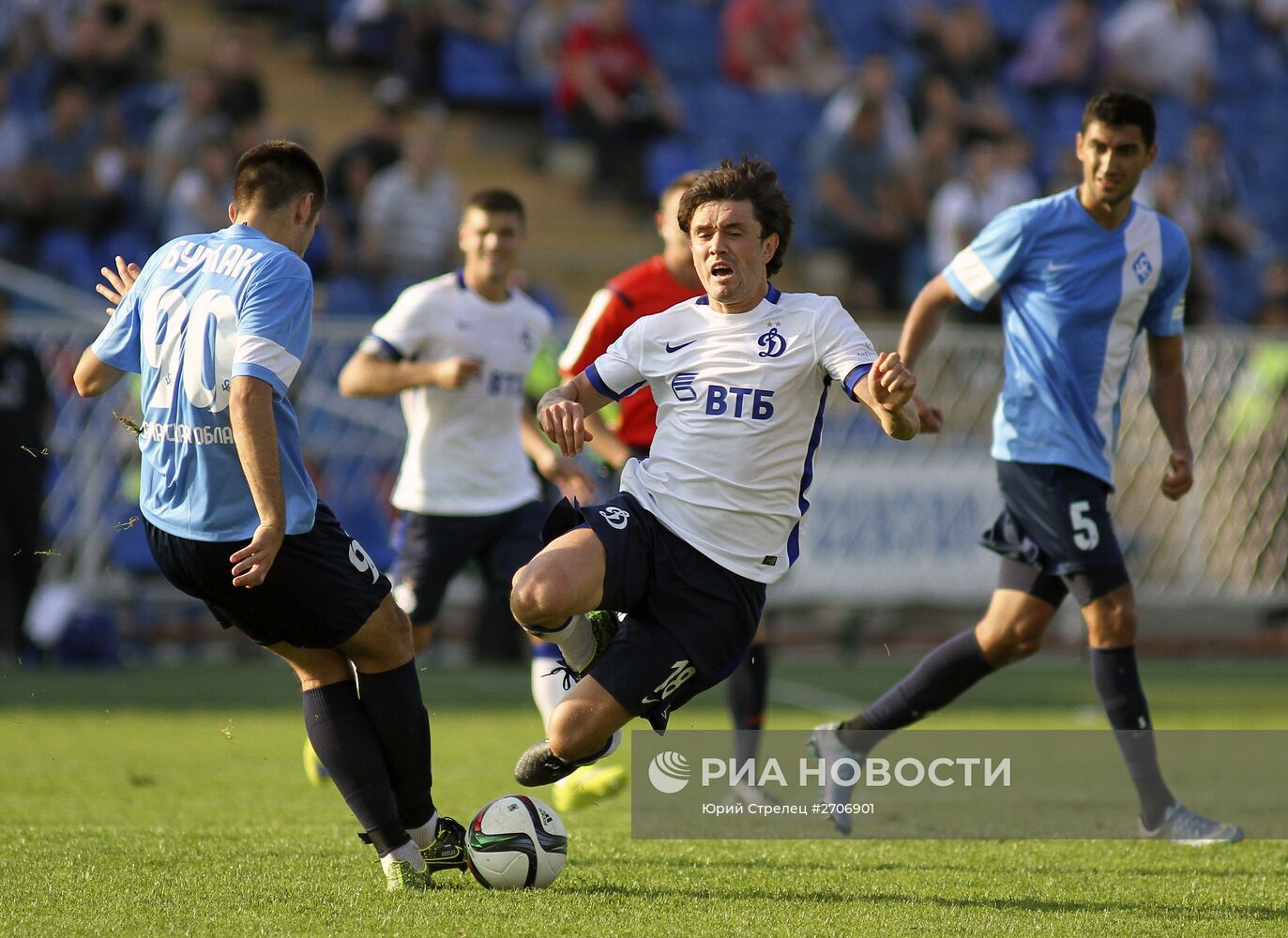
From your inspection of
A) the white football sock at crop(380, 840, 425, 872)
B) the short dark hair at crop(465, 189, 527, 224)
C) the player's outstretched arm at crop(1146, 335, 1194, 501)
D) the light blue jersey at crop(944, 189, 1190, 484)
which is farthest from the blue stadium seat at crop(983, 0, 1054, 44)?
the white football sock at crop(380, 840, 425, 872)

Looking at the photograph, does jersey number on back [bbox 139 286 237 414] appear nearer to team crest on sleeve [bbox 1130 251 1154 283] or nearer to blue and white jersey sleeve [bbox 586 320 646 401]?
blue and white jersey sleeve [bbox 586 320 646 401]

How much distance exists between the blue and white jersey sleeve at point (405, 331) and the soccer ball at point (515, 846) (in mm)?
2591

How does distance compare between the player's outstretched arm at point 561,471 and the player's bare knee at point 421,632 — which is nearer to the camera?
the player's outstretched arm at point 561,471

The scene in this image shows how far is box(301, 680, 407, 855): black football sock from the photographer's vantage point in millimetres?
4441

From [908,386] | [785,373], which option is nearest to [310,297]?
[785,373]

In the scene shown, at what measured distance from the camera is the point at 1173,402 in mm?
6012

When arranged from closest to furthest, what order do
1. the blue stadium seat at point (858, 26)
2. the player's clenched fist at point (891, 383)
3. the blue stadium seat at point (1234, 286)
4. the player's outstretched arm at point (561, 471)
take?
1. the player's clenched fist at point (891, 383)
2. the player's outstretched arm at point (561, 471)
3. the blue stadium seat at point (1234, 286)
4. the blue stadium seat at point (858, 26)

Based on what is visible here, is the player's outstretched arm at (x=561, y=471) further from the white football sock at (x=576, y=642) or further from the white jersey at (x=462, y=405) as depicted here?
the white football sock at (x=576, y=642)

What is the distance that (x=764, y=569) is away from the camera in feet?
15.2

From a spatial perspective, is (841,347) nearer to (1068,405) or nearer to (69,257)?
(1068,405)

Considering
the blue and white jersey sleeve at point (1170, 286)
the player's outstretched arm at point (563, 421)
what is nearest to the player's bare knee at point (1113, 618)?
the blue and white jersey sleeve at point (1170, 286)

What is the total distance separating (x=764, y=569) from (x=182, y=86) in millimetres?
10655

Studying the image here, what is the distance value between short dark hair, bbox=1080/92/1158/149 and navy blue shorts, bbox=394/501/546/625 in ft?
8.83

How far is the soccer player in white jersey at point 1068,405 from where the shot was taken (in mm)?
5543
